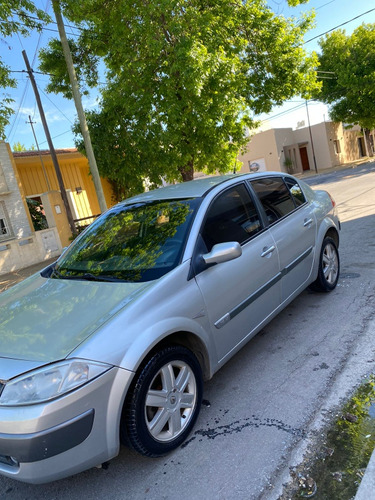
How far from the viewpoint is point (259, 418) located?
2727 mm

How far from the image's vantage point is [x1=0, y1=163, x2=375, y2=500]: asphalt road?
2271mm

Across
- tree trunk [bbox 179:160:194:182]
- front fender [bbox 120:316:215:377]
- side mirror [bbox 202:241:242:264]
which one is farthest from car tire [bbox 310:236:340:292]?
tree trunk [bbox 179:160:194:182]

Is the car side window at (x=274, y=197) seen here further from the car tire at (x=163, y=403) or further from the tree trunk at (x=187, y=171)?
the tree trunk at (x=187, y=171)

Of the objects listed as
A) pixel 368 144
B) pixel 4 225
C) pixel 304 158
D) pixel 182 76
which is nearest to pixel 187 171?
pixel 182 76

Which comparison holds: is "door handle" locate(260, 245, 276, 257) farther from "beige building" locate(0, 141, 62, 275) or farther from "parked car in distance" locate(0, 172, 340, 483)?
"beige building" locate(0, 141, 62, 275)

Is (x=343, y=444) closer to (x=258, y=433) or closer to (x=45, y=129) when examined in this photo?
(x=258, y=433)

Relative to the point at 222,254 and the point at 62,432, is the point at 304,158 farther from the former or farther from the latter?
the point at 62,432

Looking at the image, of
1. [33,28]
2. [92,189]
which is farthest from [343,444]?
[92,189]

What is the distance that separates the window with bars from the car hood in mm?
11849

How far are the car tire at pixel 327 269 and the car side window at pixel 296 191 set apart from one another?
573 mm

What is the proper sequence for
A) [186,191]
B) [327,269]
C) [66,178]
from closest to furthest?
[186,191] → [327,269] → [66,178]

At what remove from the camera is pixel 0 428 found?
6.64 ft

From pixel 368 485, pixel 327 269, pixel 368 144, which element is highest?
pixel 368 144

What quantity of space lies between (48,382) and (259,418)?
1487 millimetres
